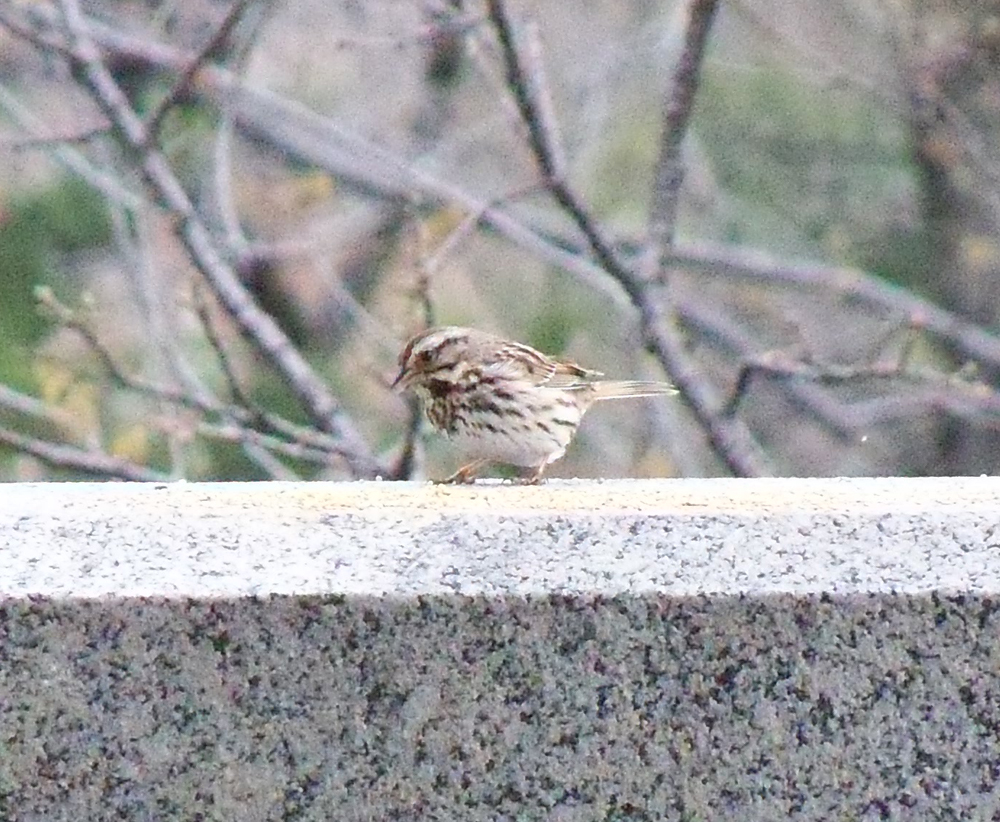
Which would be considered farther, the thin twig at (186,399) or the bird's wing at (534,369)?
the thin twig at (186,399)

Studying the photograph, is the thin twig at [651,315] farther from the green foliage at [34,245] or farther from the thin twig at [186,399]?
the green foliage at [34,245]

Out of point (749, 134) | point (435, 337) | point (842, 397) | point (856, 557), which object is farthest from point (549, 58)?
point (856, 557)

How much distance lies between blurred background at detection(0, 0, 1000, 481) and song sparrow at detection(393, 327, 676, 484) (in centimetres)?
24

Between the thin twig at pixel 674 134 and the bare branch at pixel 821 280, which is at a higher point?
the thin twig at pixel 674 134

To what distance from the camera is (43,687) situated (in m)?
1.83

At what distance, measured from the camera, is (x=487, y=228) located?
591cm

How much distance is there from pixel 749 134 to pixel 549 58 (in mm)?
1177

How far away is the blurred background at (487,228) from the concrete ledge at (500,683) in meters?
2.08

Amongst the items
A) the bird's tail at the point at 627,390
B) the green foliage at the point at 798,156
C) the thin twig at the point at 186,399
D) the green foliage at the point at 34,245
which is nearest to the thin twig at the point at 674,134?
the bird's tail at the point at 627,390

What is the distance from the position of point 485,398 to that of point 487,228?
229cm

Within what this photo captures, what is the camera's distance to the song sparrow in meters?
3.66

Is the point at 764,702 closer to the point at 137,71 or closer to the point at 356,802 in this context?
the point at 356,802

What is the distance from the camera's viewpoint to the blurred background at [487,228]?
474 cm

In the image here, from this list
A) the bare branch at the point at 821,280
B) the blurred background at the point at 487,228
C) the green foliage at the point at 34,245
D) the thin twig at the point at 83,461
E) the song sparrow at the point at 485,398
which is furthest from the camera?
the green foliage at the point at 34,245
